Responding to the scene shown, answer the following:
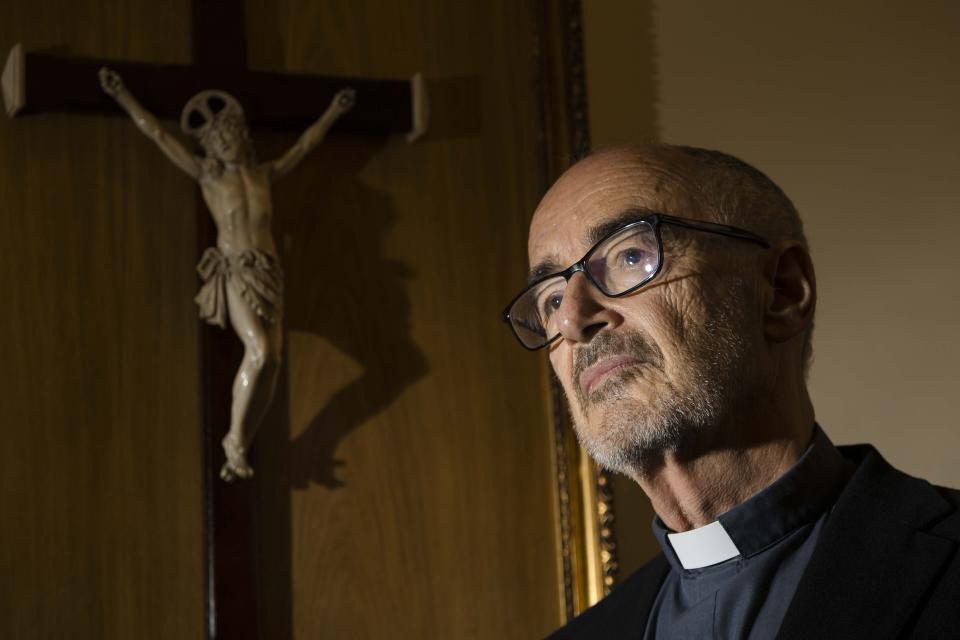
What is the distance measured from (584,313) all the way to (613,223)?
0.15 metres

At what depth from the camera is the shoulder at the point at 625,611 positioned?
179 centimetres

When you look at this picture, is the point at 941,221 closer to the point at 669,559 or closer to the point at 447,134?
the point at 447,134

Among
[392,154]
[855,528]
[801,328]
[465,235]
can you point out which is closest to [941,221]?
[465,235]

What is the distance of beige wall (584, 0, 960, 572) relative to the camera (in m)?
3.13

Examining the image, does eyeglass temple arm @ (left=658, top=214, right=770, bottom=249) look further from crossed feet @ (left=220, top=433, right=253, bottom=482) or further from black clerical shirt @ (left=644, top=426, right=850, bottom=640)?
crossed feet @ (left=220, top=433, right=253, bottom=482)

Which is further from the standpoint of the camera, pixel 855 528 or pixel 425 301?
pixel 425 301

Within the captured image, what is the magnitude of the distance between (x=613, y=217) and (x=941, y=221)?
1.92m

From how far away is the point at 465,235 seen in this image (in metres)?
3.09

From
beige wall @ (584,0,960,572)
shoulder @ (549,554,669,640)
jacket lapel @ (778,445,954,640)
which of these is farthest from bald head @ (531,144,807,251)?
beige wall @ (584,0,960,572)

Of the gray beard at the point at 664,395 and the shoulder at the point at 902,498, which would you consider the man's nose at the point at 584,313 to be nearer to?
the gray beard at the point at 664,395

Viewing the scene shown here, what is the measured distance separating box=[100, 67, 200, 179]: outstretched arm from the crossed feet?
2.12 feet

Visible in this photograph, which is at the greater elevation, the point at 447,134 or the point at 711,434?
the point at 447,134

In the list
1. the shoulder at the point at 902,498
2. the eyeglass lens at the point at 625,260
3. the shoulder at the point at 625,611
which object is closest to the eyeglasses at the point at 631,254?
the eyeglass lens at the point at 625,260

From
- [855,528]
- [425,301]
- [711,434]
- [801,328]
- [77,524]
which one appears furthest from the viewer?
[425,301]
